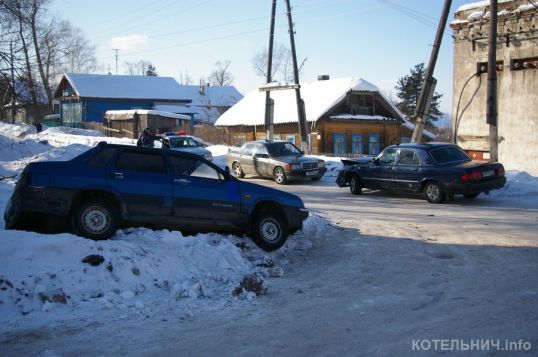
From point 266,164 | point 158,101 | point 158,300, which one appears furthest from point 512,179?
point 158,101

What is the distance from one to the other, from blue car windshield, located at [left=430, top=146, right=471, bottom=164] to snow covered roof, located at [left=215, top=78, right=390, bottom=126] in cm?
2304

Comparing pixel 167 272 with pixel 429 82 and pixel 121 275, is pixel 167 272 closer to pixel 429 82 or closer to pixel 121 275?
pixel 121 275

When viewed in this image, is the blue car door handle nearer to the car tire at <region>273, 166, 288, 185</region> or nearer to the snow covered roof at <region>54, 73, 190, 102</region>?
the car tire at <region>273, 166, 288, 185</region>

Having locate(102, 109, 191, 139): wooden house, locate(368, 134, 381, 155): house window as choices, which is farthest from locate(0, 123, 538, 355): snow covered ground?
locate(102, 109, 191, 139): wooden house

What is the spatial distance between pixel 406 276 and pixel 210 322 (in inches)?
117

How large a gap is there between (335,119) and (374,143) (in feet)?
16.5

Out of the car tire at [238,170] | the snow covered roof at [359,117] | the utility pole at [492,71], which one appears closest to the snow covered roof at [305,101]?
the snow covered roof at [359,117]

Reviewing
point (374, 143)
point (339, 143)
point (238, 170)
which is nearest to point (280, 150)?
point (238, 170)

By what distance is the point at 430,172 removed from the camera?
14297 mm

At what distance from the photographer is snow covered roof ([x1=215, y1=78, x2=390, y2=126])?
39159 mm

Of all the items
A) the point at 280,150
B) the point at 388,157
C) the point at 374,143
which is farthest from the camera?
the point at 374,143

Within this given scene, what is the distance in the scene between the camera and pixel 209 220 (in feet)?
26.1

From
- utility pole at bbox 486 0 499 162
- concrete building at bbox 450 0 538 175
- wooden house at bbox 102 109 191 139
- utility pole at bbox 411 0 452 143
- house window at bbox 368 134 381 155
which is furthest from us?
wooden house at bbox 102 109 191 139

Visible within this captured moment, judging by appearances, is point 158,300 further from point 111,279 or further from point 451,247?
point 451,247
